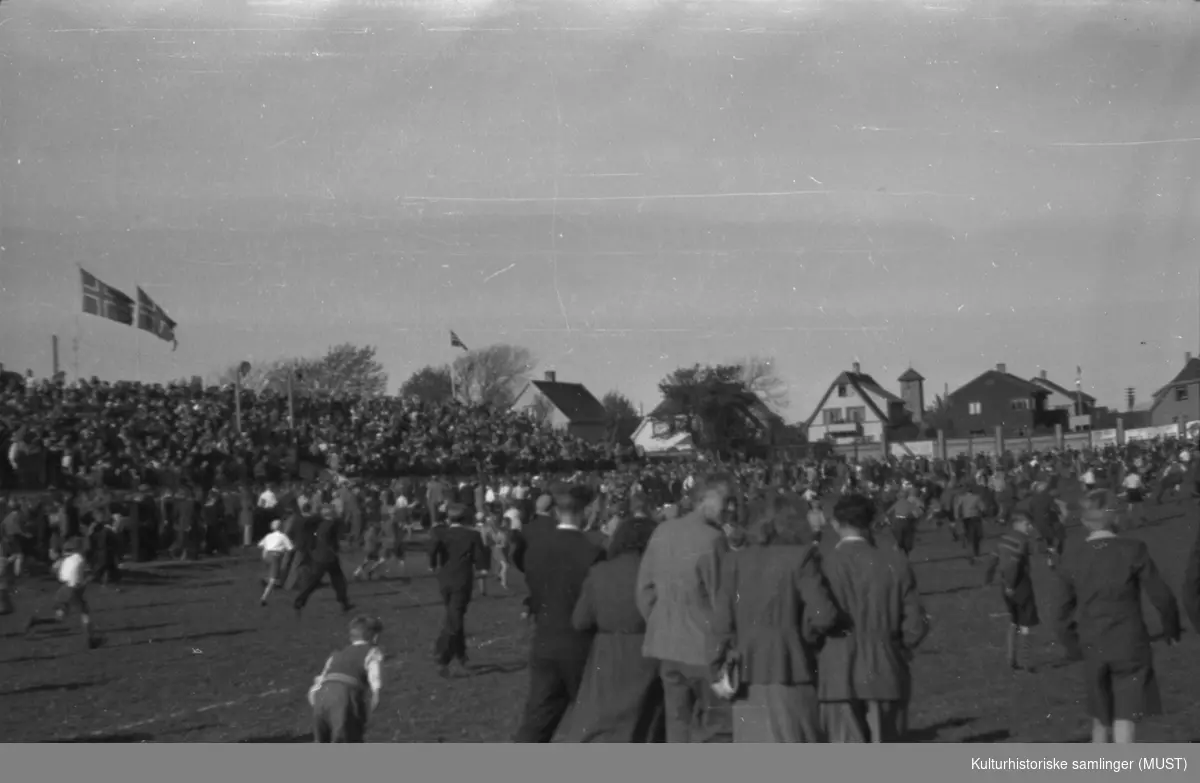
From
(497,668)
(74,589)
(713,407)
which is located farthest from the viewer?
(713,407)

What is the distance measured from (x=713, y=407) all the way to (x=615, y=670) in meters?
21.1

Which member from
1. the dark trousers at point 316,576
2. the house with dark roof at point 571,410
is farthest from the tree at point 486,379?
the dark trousers at point 316,576

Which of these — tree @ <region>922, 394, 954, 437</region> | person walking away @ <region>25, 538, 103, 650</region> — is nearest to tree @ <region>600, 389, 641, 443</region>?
tree @ <region>922, 394, 954, 437</region>

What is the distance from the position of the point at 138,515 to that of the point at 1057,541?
16247 mm

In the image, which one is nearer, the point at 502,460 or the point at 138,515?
the point at 138,515

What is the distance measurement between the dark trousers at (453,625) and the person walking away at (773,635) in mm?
5538

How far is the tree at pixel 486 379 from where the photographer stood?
3653cm

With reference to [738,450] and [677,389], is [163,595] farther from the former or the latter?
[738,450]

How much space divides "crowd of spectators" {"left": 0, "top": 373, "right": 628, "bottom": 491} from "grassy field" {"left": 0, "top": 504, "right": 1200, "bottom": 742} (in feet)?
14.1

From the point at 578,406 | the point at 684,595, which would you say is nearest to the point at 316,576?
the point at 684,595

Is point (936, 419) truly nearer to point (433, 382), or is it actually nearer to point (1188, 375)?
point (1188, 375)

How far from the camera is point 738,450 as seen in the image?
29.9 m

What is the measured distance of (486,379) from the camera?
38375mm
